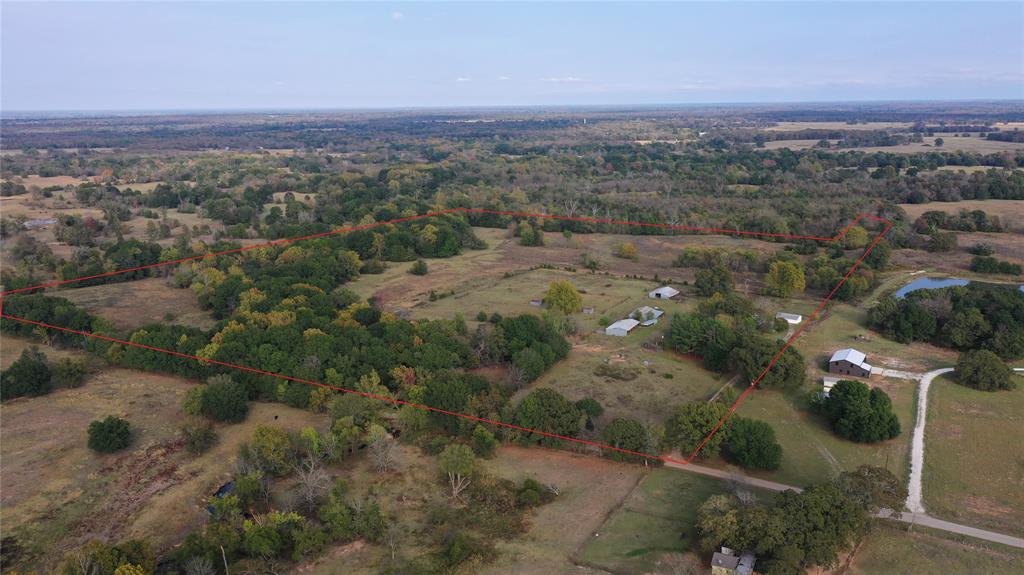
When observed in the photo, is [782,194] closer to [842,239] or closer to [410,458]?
[842,239]

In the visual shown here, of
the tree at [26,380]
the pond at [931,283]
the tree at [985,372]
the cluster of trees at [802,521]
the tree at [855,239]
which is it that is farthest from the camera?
the tree at [855,239]

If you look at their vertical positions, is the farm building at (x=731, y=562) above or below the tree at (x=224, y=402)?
below

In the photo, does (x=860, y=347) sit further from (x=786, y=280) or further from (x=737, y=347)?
(x=786, y=280)

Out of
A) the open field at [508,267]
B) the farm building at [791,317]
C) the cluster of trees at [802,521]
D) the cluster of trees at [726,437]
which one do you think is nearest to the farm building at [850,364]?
the farm building at [791,317]

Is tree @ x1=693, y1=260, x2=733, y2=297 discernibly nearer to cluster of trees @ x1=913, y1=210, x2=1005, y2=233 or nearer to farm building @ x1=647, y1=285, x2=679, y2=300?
farm building @ x1=647, y1=285, x2=679, y2=300

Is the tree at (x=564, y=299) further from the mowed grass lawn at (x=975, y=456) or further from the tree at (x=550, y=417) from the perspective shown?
the mowed grass lawn at (x=975, y=456)

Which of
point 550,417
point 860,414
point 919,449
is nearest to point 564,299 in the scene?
point 550,417
